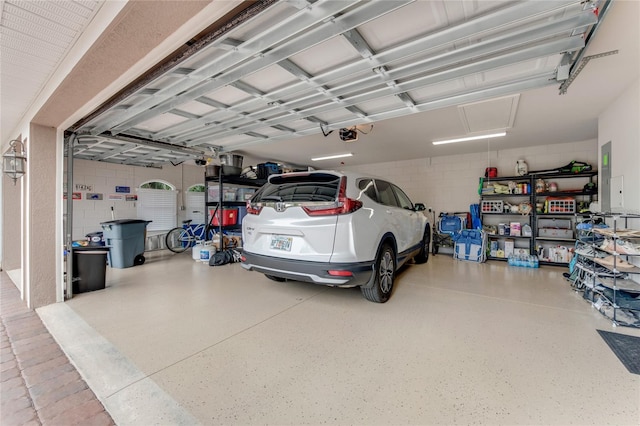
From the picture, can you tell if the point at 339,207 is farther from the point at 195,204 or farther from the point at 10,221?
the point at 10,221

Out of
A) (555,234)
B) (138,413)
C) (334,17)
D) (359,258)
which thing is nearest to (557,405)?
(359,258)

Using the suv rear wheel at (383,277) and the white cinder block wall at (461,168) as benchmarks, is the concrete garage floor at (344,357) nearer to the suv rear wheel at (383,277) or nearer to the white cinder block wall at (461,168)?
the suv rear wheel at (383,277)

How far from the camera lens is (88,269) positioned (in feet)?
12.0

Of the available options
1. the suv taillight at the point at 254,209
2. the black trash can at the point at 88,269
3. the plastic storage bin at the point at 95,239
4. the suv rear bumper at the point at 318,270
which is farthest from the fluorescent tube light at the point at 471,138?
the plastic storage bin at the point at 95,239

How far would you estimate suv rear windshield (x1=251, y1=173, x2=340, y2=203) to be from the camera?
8.94ft

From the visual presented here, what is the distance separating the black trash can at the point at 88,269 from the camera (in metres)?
3.59

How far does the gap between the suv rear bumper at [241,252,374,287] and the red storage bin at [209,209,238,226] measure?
3612 millimetres

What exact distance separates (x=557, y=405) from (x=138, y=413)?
8.25 ft

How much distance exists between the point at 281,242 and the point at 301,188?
0.67 meters

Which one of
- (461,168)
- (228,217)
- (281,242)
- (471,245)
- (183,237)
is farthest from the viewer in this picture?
(183,237)

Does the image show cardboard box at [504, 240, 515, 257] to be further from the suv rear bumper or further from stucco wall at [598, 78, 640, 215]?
the suv rear bumper

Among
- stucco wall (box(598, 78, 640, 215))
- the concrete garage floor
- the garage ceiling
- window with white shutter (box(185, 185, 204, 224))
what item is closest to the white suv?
the concrete garage floor

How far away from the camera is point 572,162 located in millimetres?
5434

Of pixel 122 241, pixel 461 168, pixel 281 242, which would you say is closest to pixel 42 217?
pixel 122 241
